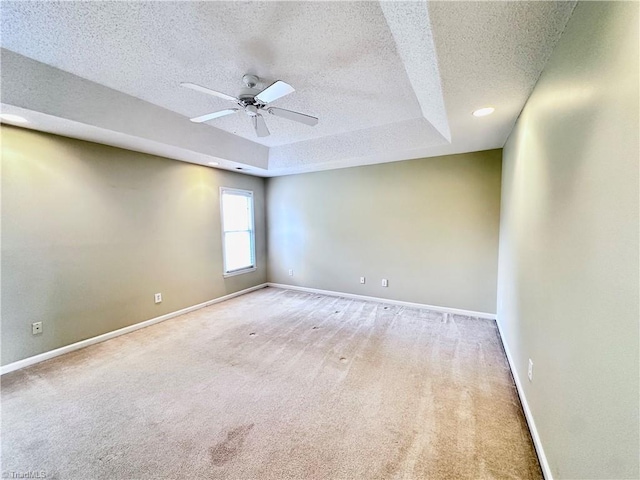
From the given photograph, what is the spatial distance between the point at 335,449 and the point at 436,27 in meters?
2.43

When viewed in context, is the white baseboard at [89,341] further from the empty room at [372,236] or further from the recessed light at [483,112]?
the recessed light at [483,112]

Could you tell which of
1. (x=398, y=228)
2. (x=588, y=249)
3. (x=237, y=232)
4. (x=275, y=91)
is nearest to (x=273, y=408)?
(x=588, y=249)

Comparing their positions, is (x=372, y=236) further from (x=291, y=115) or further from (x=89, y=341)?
(x=89, y=341)

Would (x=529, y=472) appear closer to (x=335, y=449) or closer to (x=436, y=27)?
(x=335, y=449)

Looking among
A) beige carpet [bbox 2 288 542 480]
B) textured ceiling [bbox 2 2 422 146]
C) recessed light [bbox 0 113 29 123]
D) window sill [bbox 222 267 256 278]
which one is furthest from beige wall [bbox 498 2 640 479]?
window sill [bbox 222 267 256 278]

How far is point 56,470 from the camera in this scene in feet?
5.00

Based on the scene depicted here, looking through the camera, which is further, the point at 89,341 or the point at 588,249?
the point at 89,341

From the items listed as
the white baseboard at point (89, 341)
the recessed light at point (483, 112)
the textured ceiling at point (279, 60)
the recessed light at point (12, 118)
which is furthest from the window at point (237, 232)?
the recessed light at point (483, 112)

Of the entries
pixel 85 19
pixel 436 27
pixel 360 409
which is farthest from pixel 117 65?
pixel 360 409

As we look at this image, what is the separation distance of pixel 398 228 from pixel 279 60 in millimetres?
3003

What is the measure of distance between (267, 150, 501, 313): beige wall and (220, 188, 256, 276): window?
20.3 inches

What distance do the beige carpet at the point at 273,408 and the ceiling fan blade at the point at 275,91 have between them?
2.33 metres

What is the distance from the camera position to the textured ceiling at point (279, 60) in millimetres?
1392

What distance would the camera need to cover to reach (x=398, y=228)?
14.0 ft
